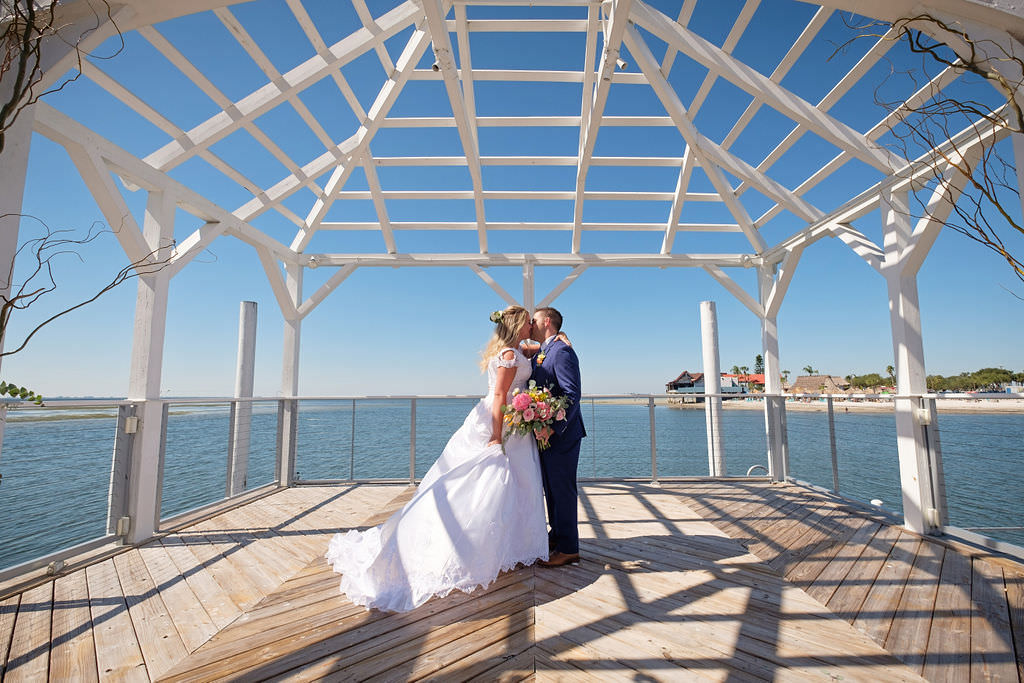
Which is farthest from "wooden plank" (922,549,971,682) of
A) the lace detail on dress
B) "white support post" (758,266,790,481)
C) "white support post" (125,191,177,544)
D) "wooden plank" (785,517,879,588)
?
"white support post" (125,191,177,544)

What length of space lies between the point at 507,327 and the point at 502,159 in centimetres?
342

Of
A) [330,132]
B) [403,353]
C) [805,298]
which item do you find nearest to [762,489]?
[330,132]

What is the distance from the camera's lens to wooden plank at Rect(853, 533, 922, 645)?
6.39ft

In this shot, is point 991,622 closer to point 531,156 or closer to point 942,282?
point 531,156

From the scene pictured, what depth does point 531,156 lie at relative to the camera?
Result: 5383mm

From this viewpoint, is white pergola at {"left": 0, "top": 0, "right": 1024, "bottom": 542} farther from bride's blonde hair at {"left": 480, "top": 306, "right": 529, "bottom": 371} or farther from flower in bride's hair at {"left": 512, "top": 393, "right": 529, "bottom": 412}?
flower in bride's hair at {"left": 512, "top": 393, "right": 529, "bottom": 412}

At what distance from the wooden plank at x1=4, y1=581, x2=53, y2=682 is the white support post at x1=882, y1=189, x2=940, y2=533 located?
509 cm

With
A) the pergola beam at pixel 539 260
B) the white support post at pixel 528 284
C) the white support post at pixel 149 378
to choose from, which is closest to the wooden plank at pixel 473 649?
the white support post at pixel 149 378

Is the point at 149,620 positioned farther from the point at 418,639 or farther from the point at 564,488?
the point at 564,488

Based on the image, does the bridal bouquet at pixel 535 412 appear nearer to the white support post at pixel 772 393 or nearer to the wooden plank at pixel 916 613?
the wooden plank at pixel 916 613

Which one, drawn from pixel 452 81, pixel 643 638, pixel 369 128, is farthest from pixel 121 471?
pixel 452 81

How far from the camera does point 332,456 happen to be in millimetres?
6469

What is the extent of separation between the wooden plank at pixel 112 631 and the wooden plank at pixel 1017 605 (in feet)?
10.8

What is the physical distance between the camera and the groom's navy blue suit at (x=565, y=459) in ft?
8.82
